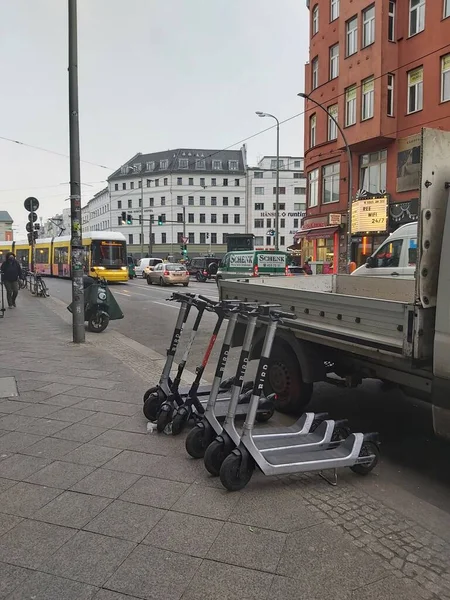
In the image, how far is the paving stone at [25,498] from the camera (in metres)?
3.26

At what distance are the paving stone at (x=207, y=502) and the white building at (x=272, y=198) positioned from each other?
8345cm

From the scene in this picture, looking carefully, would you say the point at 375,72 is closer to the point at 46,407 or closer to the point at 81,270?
the point at 81,270

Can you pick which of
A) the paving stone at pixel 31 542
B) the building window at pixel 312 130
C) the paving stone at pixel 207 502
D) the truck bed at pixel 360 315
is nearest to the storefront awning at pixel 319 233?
the building window at pixel 312 130

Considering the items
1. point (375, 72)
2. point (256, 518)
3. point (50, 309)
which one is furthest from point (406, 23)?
point (256, 518)

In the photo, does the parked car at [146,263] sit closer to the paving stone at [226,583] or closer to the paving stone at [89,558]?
the paving stone at [89,558]

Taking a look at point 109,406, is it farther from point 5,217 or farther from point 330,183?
point 5,217

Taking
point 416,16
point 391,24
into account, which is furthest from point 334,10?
point 416,16

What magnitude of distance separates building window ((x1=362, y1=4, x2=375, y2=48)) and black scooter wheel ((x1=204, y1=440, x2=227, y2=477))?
26463mm

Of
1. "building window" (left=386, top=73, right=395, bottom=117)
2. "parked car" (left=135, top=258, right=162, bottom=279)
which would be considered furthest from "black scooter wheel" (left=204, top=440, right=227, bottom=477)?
"parked car" (left=135, top=258, right=162, bottom=279)

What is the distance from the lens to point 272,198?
89.3m

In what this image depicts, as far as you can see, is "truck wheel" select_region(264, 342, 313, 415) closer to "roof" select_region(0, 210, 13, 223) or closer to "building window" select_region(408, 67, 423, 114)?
"building window" select_region(408, 67, 423, 114)

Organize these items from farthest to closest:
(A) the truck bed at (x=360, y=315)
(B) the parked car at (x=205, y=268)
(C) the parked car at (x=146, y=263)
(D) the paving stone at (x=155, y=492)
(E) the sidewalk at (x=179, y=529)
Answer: (C) the parked car at (x=146, y=263), (B) the parked car at (x=205, y=268), (A) the truck bed at (x=360, y=315), (D) the paving stone at (x=155, y=492), (E) the sidewalk at (x=179, y=529)

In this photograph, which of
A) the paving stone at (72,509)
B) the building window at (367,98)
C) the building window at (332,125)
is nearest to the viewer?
the paving stone at (72,509)

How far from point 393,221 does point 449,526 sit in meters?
22.7
